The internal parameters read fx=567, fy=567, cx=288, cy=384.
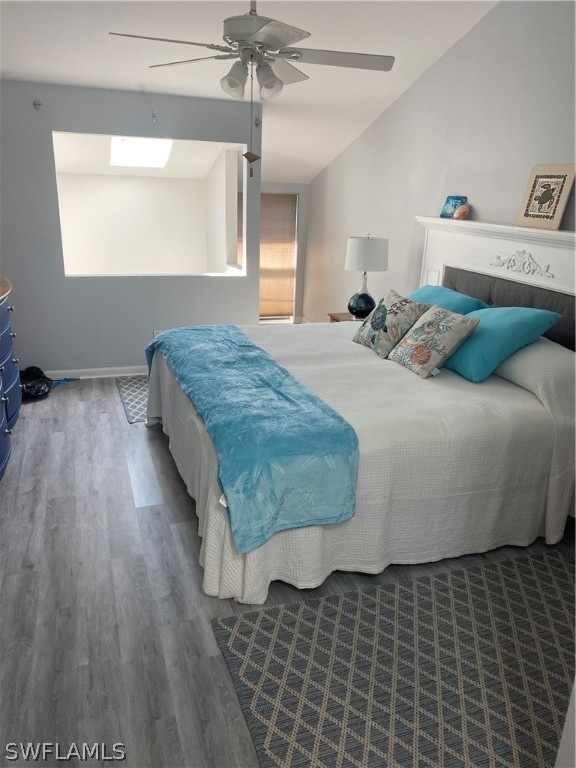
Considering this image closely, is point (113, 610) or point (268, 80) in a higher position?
point (268, 80)

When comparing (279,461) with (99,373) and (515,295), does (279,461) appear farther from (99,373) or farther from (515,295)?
(99,373)

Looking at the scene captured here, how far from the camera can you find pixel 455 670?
6.18 ft

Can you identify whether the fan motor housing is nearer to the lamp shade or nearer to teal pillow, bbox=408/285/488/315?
teal pillow, bbox=408/285/488/315

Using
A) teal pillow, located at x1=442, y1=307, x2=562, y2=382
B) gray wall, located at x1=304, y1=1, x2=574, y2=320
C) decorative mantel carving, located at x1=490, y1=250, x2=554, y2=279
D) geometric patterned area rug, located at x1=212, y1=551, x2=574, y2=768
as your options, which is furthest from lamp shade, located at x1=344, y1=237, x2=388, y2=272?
geometric patterned area rug, located at x1=212, y1=551, x2=574, y2=768

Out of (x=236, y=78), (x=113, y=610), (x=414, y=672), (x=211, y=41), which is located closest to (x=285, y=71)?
(x=236, y=78)

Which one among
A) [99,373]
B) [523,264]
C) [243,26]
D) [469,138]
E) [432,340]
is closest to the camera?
[243,26]

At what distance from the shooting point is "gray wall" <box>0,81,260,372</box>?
4164mm

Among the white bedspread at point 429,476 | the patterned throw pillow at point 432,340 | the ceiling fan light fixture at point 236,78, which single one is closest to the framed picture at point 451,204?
the patterned throw pillow at point 432,340

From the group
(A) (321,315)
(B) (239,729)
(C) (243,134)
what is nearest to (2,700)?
(B) (239,729)

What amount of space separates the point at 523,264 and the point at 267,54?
1733 millimetres

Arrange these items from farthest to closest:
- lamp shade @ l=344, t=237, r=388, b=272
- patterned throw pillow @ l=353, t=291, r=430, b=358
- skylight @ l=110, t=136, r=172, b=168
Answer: skylight @ l=110, t=136, r=172, b=168, lamp shade @ l=344, t=237, r=388, b=272, patterned throw pillow @ l=353, t=291, r=430, b=358

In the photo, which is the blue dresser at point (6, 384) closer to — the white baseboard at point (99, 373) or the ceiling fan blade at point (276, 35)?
the white baseboard at point (99, 373)

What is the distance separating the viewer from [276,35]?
224 centimetres

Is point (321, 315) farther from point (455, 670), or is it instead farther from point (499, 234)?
point (455, 670)
